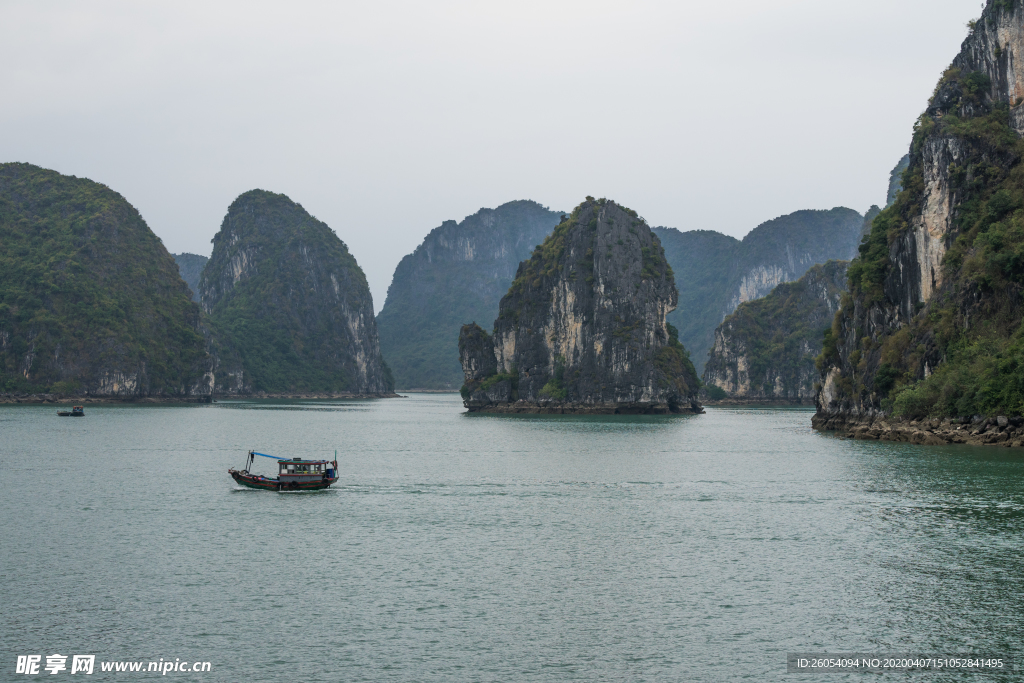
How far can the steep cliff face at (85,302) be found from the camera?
524ft

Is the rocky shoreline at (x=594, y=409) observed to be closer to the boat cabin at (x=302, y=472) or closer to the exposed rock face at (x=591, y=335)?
the exposed rock face at (x=591, y=335)

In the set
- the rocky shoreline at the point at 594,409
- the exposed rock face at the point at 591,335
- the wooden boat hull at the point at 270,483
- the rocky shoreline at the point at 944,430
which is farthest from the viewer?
the exposed rock face at the point at 591,335

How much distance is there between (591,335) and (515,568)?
117 m

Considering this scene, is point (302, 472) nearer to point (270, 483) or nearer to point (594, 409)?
point (270, 483)

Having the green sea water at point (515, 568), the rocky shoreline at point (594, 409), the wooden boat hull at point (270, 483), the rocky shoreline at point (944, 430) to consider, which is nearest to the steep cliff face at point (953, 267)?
the rocky shoreline at point (944, 430)

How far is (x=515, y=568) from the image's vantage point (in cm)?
2820

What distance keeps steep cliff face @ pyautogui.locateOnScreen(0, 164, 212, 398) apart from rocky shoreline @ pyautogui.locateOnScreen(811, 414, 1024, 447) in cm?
13729

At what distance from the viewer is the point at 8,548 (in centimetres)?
3000

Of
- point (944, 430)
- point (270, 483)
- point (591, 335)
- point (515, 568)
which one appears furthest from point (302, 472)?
point (591, 335)

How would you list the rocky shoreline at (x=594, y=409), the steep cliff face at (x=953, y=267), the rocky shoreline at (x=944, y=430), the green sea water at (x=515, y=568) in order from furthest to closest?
the rocky shoreline at (x=594, y=409) < the steep cliff face at (x=953, y=267) < the rocky shoreline at (x=944, y=430) < the green sea water at (x=515, y=568)

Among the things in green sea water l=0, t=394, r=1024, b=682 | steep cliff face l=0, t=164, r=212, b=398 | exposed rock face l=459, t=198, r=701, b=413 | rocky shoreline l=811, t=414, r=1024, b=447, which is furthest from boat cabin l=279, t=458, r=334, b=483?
steep cliff face l=0, t=164, r=212, b=398

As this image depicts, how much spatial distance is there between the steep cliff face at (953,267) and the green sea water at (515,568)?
11376 mm

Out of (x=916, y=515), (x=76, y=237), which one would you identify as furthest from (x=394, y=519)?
(x=76, y=237)

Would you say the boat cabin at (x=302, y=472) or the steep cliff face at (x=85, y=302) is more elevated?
the steep cliff face at (x=85, y=302)
